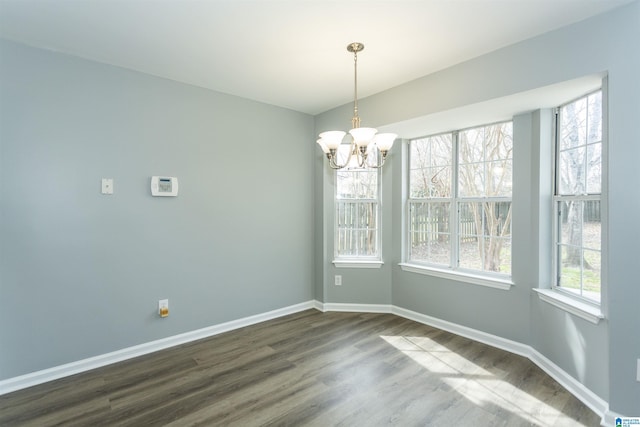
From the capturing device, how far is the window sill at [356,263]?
159 inches

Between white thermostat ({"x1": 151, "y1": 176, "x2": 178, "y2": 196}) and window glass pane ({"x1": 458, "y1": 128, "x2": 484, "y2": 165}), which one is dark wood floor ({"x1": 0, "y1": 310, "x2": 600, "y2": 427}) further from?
window glass pane ({"x1": 458, "y1": 128, "x2": 484, "y2": 165})

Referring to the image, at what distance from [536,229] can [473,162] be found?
96 centimetres

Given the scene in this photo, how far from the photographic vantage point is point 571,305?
234cm

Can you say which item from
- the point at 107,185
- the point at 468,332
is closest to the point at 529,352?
the point at 468,332

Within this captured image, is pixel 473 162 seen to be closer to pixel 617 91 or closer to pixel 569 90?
pixel 569 90

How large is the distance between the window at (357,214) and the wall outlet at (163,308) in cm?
205

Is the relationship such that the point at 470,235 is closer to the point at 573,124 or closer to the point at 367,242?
the point at 367,242

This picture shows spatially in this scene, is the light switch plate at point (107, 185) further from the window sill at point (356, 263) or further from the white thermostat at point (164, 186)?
the window sill at point (356, 263)

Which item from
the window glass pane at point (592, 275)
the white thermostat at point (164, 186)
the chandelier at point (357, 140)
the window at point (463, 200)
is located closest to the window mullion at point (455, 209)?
the window at point (463, 200)

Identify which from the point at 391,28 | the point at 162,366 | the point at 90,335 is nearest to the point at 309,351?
the point at 162,366

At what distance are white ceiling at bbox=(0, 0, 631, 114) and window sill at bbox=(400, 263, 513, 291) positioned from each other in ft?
6.74

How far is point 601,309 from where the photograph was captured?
6.94 ft

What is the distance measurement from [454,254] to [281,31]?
9.15 ft

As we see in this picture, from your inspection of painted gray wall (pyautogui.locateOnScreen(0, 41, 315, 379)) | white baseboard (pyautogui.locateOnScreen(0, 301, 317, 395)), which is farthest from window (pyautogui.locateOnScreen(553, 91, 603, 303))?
white baseboard (pyautogui.locateOnScreen(0, 301, 317, 395))
